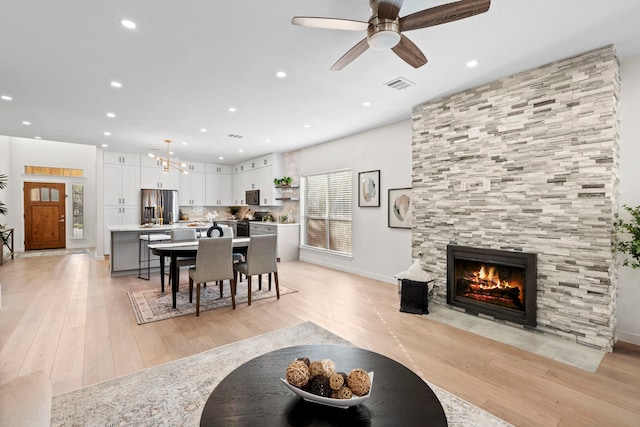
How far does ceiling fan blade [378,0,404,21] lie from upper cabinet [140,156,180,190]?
7789 mm

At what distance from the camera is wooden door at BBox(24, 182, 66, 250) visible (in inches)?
348

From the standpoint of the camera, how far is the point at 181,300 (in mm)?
4199

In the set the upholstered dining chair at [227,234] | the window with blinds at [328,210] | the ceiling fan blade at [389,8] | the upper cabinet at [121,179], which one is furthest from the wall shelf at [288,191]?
the ceiling fan blade at [389,8]

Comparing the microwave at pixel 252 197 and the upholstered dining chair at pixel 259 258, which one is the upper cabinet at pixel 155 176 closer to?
the microwave at pixel 252 197

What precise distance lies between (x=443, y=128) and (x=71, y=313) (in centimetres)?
525

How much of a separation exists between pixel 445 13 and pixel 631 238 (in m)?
2.92

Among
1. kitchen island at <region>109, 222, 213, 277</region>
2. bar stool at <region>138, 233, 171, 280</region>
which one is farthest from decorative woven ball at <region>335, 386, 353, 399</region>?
kitchen island at <region>109, 222, 213, 277</region>

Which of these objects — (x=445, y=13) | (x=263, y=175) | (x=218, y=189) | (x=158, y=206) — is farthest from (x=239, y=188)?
(x=445, y=13)

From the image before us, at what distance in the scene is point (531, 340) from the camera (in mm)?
2994

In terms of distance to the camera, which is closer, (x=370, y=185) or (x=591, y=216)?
(x=591, y=216)

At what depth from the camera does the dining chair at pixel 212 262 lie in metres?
3.64

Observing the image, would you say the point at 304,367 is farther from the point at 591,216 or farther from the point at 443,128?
the point at 443,128

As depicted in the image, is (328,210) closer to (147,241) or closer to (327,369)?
(147,241)

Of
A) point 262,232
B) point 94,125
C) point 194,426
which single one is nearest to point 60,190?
point 94,125
